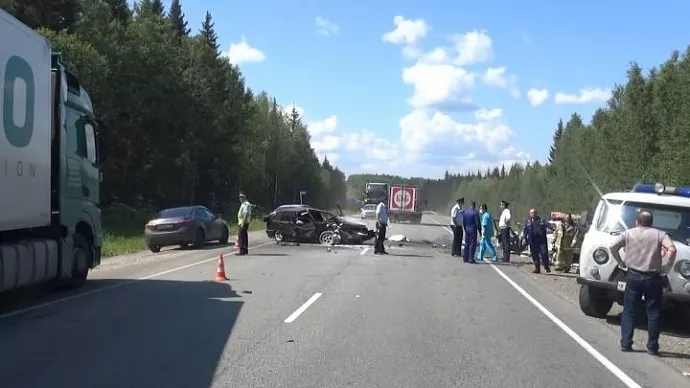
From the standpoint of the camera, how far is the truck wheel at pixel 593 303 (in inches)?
469

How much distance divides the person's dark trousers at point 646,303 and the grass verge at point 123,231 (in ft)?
59.4

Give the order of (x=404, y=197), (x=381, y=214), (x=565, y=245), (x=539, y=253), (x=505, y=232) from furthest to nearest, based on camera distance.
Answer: (x=404, y=197) → (x=381, y=214) → (x=505, y=232) → (x=565, y=245) → (x=539, y=253)

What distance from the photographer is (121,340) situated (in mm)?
8820

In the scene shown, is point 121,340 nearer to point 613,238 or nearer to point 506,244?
point 613,238

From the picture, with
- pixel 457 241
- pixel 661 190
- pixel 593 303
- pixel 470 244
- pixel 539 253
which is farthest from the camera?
pixel 457 241

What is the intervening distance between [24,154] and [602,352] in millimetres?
8527

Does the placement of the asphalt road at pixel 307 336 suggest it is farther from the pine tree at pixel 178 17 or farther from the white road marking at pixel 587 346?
the pine tree at pixel 178 17

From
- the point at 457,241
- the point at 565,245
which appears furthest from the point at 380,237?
the point at 565,245

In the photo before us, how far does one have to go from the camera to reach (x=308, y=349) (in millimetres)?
8438

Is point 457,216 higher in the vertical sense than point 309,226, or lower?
higher

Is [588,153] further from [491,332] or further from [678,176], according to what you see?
[491,332]

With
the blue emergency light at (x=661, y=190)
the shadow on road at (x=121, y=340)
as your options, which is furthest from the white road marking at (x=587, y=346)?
the shadow on road at (x=121, y=340)

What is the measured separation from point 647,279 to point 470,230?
496 inches

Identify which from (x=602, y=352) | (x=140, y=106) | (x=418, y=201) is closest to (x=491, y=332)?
(x=602, y=352)
